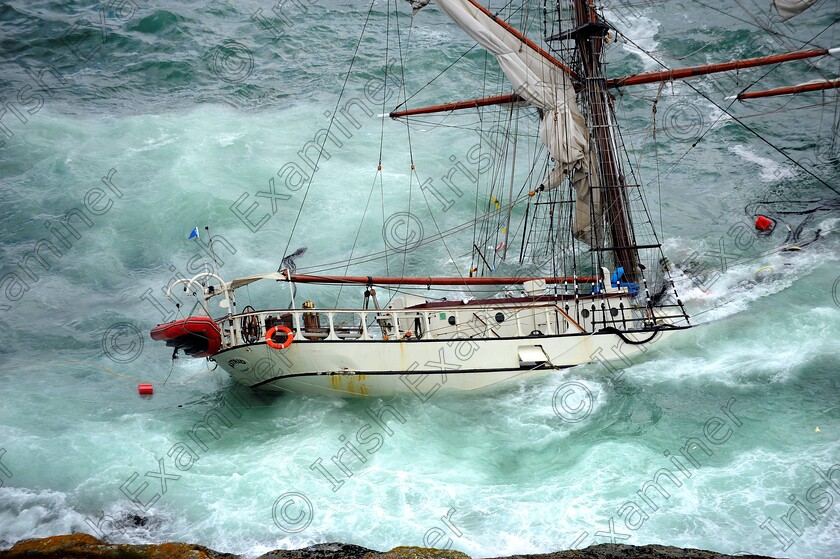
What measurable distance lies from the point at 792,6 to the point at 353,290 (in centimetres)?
1932

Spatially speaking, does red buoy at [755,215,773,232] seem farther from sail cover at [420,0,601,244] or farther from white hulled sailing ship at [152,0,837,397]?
sail cover at [420,0,601,244]

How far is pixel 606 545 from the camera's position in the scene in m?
16.1

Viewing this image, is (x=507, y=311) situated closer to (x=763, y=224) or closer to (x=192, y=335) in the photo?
(x=192, y=335)

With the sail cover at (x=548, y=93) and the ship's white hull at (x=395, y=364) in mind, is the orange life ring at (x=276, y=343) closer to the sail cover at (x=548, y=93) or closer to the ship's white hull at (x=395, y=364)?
the ship's white hull at (x=395, y=364)

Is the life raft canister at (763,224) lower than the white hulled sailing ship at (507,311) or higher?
lower

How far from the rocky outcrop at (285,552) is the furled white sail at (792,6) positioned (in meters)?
20.2

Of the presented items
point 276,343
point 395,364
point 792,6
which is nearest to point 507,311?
point 395,364

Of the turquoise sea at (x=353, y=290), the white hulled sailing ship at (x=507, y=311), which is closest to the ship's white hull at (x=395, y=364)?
the white hulled sailing ship at (x=507, y=311)

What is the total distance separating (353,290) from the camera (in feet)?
102

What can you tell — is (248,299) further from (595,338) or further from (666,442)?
(666,442)

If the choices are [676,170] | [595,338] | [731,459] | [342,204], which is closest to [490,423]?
[595,338]

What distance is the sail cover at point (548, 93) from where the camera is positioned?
27.0 m

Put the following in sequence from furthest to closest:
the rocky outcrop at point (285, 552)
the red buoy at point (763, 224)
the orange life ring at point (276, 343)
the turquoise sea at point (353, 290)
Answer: the red buoy at point (763, 224) → the orange life ring at point (276, 343) → the turquoise sea at point (353, 290) → the rocky outcrop at point (285, 552)

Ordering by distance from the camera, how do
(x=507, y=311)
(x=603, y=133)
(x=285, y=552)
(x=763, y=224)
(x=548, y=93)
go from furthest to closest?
(x=763, y=224)
(x=603, y=133)
(x=548, y=93)
(x=507, y=311)
(x=285, y=552)
